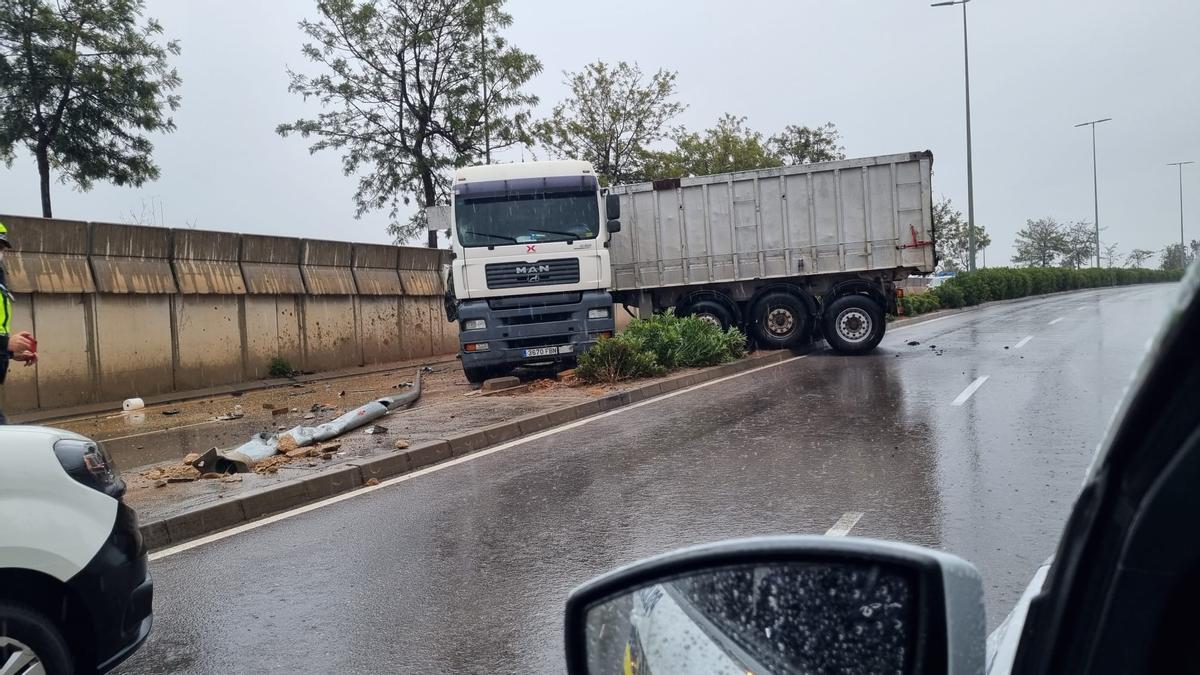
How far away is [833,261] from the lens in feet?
59.8

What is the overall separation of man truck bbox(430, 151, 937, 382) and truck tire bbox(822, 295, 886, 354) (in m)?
0.03

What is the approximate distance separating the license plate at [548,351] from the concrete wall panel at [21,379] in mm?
7114

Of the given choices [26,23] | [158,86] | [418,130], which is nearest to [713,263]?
[418,130]

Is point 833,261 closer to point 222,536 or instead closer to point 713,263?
point 713,263

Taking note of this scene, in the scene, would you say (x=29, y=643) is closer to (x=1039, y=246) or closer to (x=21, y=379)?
(x=21, y=379)

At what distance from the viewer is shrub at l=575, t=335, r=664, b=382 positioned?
47.0ft

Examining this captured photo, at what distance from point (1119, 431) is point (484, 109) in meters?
27.6

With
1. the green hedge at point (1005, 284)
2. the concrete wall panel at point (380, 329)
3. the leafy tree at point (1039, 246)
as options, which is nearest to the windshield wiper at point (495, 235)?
the concrete wall panel at point (380, 329)

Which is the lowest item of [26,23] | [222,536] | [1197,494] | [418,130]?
[222,536]

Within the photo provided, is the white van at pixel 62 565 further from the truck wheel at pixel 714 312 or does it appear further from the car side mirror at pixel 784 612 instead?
the truck wheel at pixel 714 312

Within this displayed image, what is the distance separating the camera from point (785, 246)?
728 inches

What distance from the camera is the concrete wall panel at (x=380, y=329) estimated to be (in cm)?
2173

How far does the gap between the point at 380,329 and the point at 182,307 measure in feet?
20.1

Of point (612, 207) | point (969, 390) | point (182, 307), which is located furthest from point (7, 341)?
point (182, 307)
